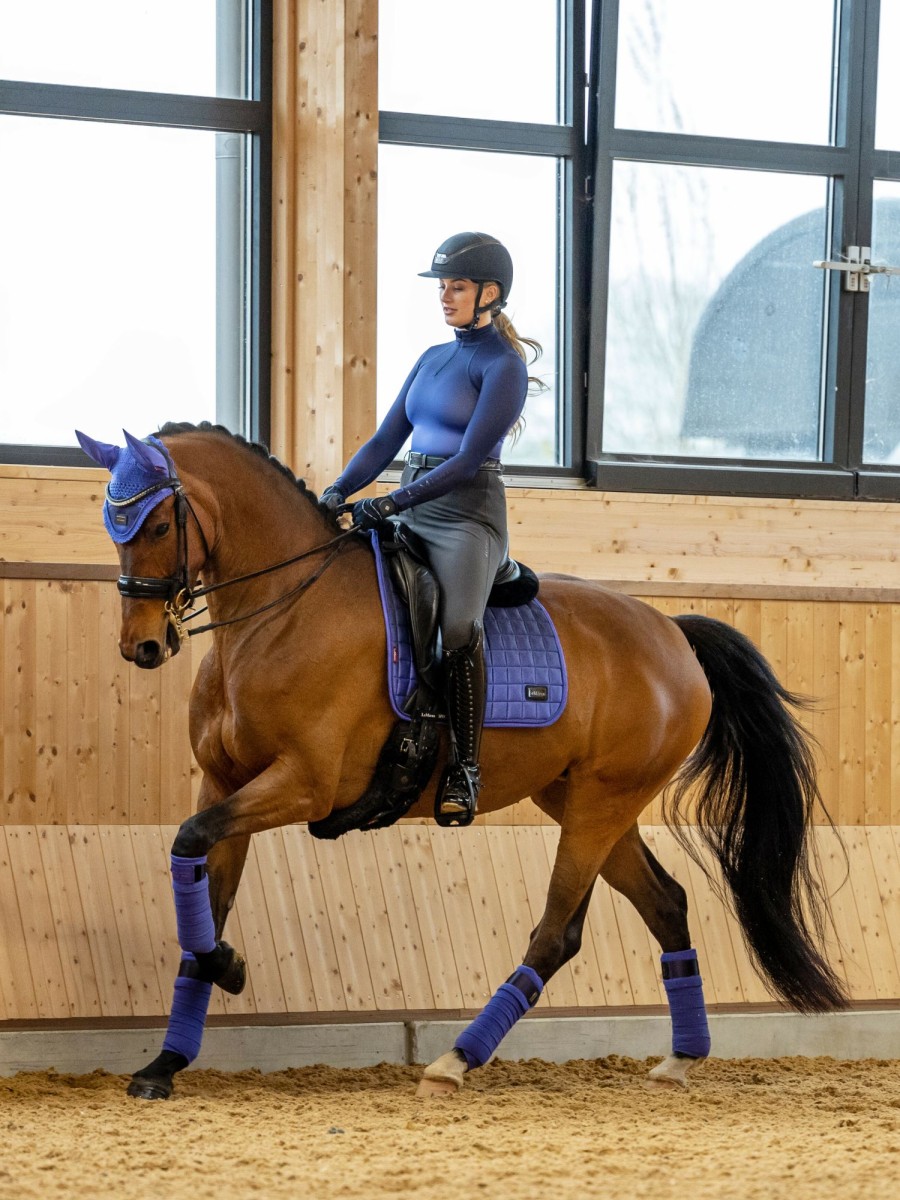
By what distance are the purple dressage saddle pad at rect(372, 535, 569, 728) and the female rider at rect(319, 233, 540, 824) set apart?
11 cm

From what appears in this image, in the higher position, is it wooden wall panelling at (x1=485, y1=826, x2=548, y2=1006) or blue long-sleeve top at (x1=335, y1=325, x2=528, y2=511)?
blue long-sleeve top at (x1=335, y1=325, x2=528, y2=511)

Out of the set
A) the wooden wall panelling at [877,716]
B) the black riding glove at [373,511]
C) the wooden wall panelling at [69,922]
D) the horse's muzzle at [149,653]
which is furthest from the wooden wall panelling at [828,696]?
the horse's muzzle at [149,653]

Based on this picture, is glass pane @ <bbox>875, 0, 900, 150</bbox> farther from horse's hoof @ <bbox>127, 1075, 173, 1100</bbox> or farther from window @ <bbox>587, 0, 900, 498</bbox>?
horse's hoof @ <bbox>127, 1075, 173, 1100</bbox>

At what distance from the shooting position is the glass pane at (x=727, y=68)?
6.32m

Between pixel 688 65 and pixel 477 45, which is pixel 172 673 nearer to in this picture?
pixel 477 45

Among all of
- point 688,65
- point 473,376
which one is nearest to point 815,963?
point 473,376

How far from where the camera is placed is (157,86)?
5.84m

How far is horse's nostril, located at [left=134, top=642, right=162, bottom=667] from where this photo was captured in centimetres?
374

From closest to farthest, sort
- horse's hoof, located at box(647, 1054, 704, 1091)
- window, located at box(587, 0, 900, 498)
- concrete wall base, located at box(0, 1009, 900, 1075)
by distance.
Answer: horse's hoof, located at box(647, 1054, 704, 1091)
concrete wall base, located at box(0, 1009, 900, 1075)
window, located at box(587, 0, 900, 498)

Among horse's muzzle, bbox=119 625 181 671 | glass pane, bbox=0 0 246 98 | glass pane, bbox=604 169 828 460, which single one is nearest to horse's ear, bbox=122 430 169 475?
horse's muzzle, bbox=119 625 181 671

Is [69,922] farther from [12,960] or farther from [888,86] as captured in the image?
[888,86]

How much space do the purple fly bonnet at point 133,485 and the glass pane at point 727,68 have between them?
11.2 feet

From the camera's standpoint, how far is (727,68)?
6422 mm

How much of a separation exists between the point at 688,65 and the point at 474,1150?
189 inches
